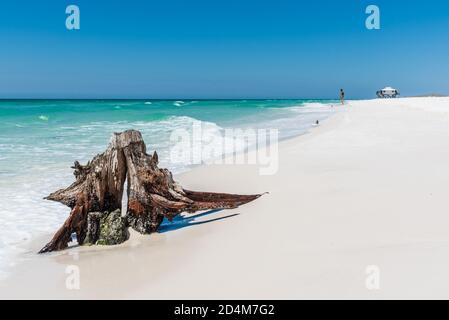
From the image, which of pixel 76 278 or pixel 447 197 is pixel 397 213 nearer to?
pixel 447 197

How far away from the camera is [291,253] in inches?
157

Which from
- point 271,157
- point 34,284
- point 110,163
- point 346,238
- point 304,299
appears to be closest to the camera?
point 304,299

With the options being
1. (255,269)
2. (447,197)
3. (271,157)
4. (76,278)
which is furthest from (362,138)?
(76,278)

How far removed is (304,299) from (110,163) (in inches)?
115

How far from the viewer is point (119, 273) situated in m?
3.81
